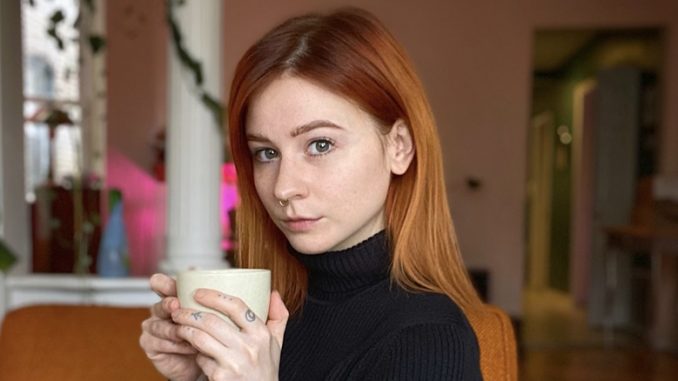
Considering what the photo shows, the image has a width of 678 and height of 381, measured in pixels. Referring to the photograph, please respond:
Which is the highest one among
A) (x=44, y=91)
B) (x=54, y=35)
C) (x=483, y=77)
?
(x=483, y=77)

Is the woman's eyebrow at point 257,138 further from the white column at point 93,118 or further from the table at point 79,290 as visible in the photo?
the white column at point 93,118

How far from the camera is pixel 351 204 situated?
894 mm

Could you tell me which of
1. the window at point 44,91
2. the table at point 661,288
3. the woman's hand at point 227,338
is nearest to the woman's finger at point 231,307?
the woman's hand at point 227,338

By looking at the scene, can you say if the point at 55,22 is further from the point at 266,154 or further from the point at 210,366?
the point at 210,366

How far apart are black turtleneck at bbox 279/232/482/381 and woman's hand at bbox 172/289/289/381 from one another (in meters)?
0.20

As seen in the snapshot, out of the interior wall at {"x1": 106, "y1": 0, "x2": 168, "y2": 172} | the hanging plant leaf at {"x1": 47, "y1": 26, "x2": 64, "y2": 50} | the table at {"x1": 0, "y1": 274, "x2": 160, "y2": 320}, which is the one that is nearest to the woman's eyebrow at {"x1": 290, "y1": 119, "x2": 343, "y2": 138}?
the table at {"x1": 0, "y1": 274, "x2": 160, "y2": 320}

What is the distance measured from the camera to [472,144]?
5.49m

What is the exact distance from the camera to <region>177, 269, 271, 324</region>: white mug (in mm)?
699

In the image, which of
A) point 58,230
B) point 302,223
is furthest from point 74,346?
point 58,230

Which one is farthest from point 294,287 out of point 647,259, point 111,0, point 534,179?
point 534,179

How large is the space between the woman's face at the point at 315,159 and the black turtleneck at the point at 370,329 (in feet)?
0.37

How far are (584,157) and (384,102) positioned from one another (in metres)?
6.55

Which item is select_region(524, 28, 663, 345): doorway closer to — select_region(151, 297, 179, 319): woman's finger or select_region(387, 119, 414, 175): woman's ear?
select_region(387, 119, 414, 175): woman's ear

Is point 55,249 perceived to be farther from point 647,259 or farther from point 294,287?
point 647,259
